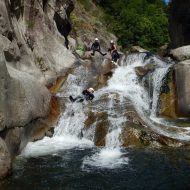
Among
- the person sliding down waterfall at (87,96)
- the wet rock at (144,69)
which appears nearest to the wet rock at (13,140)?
the person sliding down waterfall at (87,96)

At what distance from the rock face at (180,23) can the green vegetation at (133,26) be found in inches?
604

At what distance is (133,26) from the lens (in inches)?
2518

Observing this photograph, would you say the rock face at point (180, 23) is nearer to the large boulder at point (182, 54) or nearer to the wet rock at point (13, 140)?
the large boulder at point (182, 54)

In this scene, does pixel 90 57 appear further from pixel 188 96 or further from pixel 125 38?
pixel 125 38

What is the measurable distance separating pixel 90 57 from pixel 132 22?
32.7 m

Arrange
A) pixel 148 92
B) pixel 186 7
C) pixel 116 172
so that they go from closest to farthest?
pixel 116 172, pixel 148 92, pixel 186 7

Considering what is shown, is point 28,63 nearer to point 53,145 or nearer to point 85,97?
point 85,97

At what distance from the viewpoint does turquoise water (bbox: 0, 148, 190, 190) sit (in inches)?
540

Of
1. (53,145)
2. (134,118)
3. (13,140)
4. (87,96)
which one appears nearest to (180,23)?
(87,96)

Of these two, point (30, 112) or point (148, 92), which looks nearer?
point (30, 112)

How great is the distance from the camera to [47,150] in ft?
60.5

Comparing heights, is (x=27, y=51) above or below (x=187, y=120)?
above

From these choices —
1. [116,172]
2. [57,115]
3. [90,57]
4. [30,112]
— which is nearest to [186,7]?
[90,57]

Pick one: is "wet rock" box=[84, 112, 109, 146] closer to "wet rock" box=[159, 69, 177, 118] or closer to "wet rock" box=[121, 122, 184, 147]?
"wet rock" box=[121, 122, 184, 147]
